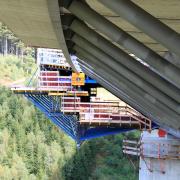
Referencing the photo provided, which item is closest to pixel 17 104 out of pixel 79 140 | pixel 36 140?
pixel 36 140

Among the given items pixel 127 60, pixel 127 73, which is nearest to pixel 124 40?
pixel 127 60

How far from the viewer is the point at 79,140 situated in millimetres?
31062

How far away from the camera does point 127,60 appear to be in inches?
523

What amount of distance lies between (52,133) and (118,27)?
48.9 meters

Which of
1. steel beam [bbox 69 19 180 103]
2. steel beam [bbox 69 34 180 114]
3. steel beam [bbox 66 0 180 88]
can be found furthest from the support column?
steel beam [bbox 66 0 180 88]

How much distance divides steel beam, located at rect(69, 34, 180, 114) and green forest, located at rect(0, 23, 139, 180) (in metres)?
36.7

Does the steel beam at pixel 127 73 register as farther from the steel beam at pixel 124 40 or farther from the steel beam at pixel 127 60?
the steel beam at pixel 124 40

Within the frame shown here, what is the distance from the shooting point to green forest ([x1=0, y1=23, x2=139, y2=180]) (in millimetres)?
52219

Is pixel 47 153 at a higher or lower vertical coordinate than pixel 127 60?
lower

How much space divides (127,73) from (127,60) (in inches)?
44.1

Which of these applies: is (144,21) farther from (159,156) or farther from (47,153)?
(47,153)

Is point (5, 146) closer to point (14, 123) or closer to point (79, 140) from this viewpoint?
point (14, 123)

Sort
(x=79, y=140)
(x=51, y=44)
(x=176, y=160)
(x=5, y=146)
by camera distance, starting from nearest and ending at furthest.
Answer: (x=51, y=44)
(x=176, y=160)
(x=79, y=140)
(x=5, y=146)

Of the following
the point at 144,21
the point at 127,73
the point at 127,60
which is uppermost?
the point at 144,21
